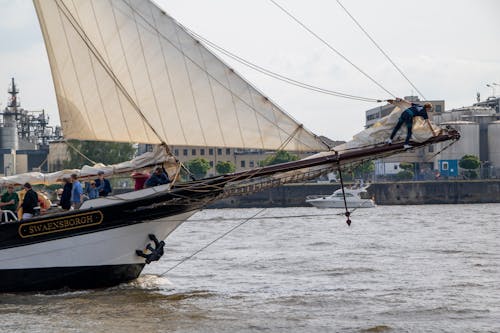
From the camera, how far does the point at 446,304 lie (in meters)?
22.8

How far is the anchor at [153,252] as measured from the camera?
25656 millimetres

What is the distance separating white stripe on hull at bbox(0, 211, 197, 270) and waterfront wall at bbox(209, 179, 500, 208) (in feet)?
260

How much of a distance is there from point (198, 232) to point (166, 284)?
1161 inches

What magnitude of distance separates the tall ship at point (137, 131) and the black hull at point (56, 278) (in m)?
0.02

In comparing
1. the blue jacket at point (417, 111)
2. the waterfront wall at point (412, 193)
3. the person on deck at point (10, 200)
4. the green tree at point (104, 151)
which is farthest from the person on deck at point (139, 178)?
the green tree at point (104, 151)

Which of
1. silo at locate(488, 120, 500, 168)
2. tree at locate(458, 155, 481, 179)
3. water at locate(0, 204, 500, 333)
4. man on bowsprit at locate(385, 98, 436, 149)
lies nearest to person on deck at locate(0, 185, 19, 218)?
water at locate(0, 204, 500, 333)

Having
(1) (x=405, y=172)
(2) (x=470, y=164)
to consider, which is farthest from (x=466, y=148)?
(1) (x=405, y=172)

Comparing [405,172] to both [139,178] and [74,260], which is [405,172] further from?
[74,260]

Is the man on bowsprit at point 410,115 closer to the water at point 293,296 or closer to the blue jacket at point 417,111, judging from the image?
the blue jacket at point 417,111

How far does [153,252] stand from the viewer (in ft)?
84.2

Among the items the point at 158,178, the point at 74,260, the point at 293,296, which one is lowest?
the point at 293,296

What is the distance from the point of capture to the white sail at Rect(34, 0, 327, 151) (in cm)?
2559

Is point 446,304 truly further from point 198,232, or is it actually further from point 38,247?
point 198,232

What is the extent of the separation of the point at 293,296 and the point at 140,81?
6.81 m
